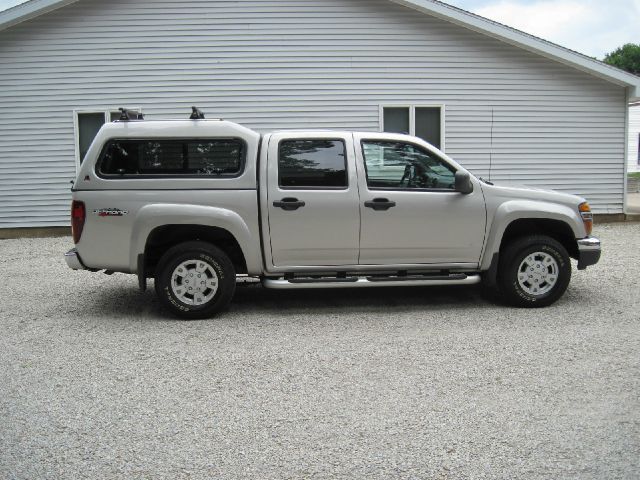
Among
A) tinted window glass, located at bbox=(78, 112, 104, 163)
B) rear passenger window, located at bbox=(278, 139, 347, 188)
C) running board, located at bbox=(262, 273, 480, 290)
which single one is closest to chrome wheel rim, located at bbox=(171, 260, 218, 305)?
running board, located at bbox=(262, 273, 480, 290)

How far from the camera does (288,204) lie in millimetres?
6723

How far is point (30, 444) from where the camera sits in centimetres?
377

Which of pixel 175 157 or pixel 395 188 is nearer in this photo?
pixel 175 157

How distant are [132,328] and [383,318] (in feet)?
8.10

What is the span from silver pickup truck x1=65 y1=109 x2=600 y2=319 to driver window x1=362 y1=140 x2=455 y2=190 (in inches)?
0.5

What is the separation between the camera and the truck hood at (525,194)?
704 cm

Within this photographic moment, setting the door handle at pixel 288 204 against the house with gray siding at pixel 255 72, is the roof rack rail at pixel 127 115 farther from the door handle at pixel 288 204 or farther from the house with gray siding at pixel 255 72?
the house with gray siding at pixel 255 72

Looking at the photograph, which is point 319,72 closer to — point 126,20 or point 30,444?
point 126,20

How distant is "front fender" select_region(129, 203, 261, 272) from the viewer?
21.6 feet

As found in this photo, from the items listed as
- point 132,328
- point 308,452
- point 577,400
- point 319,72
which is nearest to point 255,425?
point 308,452

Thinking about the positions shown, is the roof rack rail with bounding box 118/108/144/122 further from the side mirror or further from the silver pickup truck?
the side mirror

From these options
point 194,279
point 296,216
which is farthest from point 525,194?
point 194,279

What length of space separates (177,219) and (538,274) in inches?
148

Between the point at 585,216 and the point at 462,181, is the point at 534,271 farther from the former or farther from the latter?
the point at 462,181
